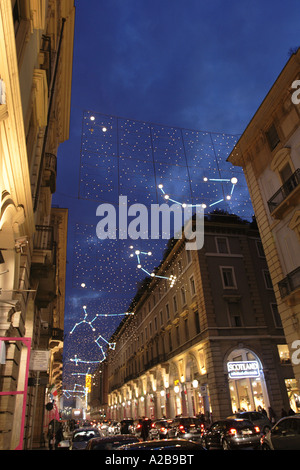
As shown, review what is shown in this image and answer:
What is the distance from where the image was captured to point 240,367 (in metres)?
25.2

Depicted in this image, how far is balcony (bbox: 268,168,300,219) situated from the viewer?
16.0m

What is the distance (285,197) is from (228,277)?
13.8 meters

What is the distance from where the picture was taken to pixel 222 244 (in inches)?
1198

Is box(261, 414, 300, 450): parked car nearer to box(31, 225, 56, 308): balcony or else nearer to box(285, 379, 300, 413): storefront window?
box(31, 225, 56, 308): balcony

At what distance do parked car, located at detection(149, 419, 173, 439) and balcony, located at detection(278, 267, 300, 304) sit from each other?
363 inches

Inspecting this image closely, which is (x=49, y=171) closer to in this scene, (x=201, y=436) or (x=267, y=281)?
(x=201, y=436)

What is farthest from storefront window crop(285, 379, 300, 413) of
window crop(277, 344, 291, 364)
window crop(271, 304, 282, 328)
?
window crop(271, 304, 282, 328)

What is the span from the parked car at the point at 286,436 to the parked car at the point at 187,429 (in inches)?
281

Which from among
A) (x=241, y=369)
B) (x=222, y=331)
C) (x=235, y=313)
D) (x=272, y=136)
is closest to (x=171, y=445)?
(x=272, y=136)

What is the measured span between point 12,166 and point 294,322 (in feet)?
44.9

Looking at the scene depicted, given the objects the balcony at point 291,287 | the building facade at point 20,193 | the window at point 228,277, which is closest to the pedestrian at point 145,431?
A: the building facade at point 20,193

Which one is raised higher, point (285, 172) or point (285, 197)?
point (285, 172)

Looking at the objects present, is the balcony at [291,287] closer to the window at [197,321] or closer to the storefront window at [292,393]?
the storefront window at [292,393]
